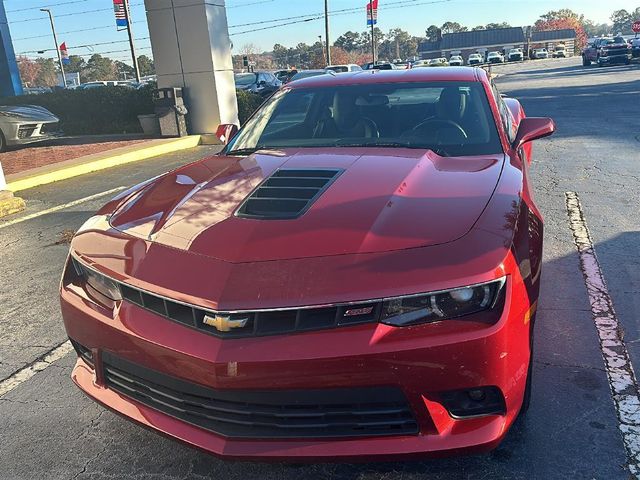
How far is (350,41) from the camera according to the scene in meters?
120

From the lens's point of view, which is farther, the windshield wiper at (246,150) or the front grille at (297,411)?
the windshield wiper at (246,150)

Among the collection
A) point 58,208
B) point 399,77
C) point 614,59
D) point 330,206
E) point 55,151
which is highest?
point 399,77

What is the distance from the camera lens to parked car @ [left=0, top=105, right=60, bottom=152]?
11164 mm

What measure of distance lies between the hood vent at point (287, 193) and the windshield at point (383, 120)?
2.27ft

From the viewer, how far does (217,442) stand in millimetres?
1922

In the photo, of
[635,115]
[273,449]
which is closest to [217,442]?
[273,449]

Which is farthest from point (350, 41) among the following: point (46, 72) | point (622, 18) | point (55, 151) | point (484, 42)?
point (55, 151)

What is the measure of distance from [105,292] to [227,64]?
39.7 feet

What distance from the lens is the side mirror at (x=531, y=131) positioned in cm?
329

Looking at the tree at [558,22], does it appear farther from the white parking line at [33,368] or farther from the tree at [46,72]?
the white parking line at [33,368]

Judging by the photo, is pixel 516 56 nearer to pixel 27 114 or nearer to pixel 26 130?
pixel 27 114

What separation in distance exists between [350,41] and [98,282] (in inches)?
4952

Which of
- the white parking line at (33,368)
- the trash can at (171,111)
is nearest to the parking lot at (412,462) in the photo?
the white parking line at (33,368)

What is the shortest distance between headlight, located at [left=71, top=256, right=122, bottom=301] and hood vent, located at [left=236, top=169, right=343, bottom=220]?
58 centimetres
